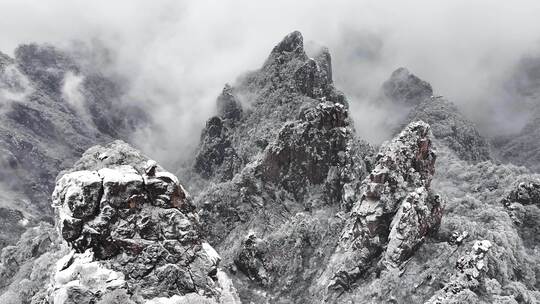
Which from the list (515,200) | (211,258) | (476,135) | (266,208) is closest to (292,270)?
(266,208)

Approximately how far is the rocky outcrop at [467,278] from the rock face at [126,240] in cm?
3007

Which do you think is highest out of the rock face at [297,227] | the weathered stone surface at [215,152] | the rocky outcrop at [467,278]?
the weathered stone surface at [215,152]

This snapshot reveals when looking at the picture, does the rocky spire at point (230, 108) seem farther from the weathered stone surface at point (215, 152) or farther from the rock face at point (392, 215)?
the rock face at point (392, 215)

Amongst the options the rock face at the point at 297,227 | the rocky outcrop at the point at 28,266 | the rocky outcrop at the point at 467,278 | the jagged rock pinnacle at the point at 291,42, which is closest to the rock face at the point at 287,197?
the rock face at the point at 297,227

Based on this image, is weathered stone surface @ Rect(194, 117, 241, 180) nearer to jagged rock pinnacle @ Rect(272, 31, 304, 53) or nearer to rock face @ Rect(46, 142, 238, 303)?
jagged rock pinnacle @ Rect(272, 31, 304, 53)

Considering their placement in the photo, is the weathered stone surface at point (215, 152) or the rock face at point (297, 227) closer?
the rock face at point (297, 227)

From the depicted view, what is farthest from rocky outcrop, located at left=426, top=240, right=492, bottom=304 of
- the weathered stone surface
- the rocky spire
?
the rocky spire

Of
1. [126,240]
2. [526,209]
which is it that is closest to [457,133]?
[526,209]

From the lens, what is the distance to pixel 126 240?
62.1 m

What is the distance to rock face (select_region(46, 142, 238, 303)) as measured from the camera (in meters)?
59.8

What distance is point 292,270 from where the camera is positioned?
9781 centimetres

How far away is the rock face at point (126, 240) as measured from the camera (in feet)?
196

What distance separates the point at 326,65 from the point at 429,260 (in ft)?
360

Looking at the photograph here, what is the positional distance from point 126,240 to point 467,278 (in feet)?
145
